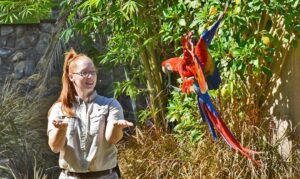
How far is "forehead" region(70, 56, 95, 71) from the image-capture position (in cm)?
311

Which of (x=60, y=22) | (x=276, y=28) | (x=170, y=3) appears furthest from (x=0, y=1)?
(x=276, y=28)

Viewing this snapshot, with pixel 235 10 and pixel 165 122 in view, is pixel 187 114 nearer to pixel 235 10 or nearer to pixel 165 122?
pixel 165 122

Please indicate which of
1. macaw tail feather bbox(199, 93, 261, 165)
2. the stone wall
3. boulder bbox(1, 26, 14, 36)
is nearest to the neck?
macaw tail feather bbox(199, 93, 261, 165)

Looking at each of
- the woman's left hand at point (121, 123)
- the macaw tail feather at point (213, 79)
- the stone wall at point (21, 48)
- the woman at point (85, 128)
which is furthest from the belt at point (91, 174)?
the stone wall at point (21, 48)

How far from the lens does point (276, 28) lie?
17.3ft

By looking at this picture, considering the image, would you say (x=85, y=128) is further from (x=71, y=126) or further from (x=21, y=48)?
(x=21, y=48)

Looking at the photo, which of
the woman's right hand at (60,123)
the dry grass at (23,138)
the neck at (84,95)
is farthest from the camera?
the dry grass at (23,138)

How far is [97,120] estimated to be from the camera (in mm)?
3143

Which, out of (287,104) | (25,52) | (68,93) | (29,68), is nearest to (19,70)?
(29,68)

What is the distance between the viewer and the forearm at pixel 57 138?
3.04 metres

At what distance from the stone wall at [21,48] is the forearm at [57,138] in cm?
549

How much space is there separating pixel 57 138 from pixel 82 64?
0.36m

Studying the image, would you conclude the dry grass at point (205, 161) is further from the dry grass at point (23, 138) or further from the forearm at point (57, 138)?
the forearm at point (57, 138)

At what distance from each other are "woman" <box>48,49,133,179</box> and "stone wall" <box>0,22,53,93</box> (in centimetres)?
540
